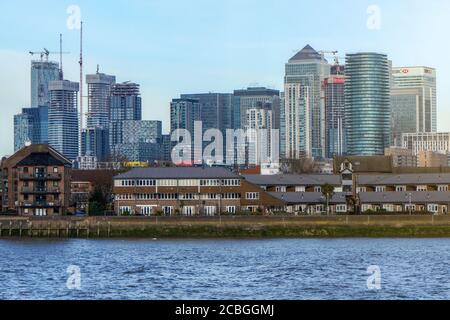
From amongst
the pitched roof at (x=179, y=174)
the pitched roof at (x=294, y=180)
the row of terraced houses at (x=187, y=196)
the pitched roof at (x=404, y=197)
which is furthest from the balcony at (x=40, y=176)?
the pitched roof at (x=404, y=197)

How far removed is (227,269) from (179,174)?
49.5 metres

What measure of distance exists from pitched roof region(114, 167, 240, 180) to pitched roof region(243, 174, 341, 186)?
Answer: 423 inches

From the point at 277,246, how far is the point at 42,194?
1370 inches

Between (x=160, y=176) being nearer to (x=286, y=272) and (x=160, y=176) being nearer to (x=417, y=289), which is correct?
(x=286, y=272)

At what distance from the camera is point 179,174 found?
336ft

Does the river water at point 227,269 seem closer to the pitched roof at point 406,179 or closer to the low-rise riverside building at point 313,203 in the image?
the low-rise riverside building at point 313,203

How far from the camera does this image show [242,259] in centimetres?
6047

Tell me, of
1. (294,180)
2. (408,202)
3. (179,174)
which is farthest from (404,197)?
(179,174)

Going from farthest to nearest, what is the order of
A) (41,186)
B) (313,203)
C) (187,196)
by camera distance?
(313,203)
(41,186)
(187,196)

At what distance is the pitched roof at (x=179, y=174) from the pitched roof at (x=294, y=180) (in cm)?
1074

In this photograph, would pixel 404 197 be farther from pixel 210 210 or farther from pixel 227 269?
pixel 227 269

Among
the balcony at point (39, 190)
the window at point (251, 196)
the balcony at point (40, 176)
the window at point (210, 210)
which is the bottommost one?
the window at point (210, 210)

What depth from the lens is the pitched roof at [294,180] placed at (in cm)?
11488
